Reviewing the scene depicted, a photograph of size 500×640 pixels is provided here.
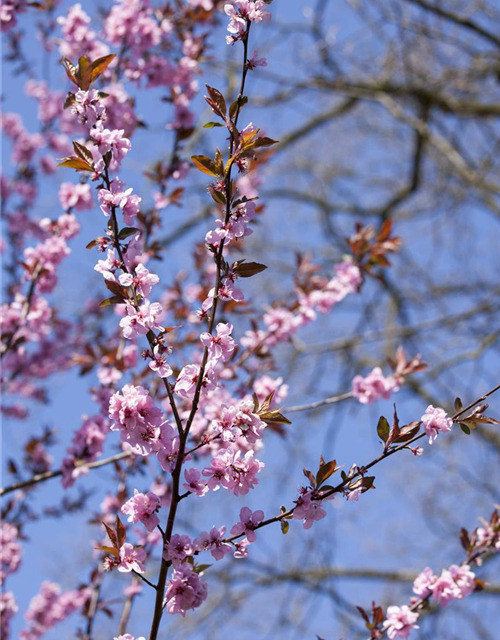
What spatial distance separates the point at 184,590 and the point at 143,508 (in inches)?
7.5

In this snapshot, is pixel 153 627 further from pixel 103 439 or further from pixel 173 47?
pixel 173 47

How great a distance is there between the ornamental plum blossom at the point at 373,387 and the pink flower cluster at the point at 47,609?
1788mm

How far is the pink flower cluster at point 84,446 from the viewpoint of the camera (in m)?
2.35

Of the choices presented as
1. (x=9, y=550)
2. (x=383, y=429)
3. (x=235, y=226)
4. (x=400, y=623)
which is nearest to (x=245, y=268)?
(x=235, y=226)

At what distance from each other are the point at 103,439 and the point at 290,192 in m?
6.63

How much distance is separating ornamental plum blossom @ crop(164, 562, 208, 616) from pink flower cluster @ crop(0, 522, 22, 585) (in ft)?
5.61

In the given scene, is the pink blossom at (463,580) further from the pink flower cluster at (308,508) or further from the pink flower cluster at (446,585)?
the pink flower cluster at (308,508)

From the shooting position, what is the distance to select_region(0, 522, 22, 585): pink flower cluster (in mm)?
2872

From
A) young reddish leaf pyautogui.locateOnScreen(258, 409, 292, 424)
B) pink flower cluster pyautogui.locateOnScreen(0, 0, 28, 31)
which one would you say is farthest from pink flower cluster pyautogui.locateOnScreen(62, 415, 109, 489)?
pink flower cluster pyautogui.locateOnScreen(0, 0, 28, 31)

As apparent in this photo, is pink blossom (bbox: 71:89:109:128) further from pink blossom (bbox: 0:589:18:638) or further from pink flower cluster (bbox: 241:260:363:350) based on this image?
pink blossom (bbox: 0:589:18:638)

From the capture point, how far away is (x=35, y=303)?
2.85 m

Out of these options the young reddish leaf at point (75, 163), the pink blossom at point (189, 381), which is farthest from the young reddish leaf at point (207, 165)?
the pink blossom at point (189, 381)

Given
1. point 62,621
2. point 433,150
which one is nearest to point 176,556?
point 62,621

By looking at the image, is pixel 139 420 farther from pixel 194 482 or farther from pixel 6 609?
pixel 6 609
